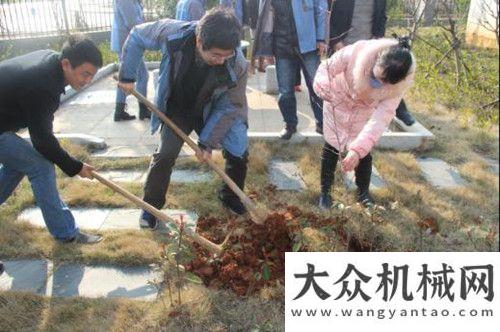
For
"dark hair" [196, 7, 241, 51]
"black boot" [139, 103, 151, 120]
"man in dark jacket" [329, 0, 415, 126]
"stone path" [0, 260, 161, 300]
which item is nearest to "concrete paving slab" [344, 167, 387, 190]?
"man in dark jacket" [329, 0, 415, 126]

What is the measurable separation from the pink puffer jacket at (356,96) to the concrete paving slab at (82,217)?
6.00ft

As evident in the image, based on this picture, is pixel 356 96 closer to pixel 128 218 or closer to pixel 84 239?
pixel 128 218

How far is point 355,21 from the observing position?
5.15 m

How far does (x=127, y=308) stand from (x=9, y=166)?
4.15ft

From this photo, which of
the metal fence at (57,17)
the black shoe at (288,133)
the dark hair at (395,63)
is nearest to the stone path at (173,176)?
the black shoe at (288,133)

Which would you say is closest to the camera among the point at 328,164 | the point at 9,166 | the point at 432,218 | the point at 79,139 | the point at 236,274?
the point at 236,274

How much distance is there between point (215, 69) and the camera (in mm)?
3227

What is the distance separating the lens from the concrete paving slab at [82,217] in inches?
142

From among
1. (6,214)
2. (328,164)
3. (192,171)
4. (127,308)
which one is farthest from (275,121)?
(127,308)

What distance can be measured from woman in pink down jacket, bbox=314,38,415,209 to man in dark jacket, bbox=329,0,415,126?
181 centimetres

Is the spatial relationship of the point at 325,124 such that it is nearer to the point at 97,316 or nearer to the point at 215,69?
the point at 215,69

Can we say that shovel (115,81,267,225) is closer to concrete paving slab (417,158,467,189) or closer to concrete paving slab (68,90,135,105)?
concrete paving slab (417,158,467,189)

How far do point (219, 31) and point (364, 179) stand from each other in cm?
167

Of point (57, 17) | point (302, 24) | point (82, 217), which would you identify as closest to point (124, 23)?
point (302, 24)
